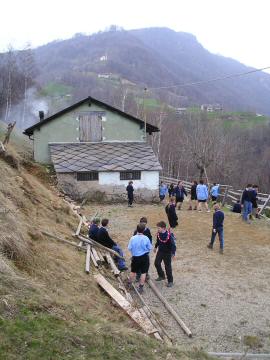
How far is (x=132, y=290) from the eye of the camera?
35.7ft

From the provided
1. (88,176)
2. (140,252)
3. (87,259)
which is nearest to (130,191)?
(88,176)

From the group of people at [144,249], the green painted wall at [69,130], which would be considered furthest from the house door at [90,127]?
the group of people at [144,249]

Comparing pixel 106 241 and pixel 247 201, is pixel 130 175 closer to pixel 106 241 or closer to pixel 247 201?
pixel 247 201

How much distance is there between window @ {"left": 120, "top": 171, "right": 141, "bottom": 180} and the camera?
2386 cm

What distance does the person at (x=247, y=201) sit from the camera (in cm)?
1783

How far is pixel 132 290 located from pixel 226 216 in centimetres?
1032

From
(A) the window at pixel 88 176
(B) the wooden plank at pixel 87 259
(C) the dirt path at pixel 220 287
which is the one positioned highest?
(A) the window at pixel 88 176

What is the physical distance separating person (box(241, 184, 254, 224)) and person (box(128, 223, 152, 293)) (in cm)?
806

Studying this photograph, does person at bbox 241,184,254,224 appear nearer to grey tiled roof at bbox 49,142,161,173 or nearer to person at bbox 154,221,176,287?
grey tiled roof at bbox 49,142,161,173

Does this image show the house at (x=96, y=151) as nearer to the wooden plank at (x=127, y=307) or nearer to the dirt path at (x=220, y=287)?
the dirt path at (x=220, y=287)

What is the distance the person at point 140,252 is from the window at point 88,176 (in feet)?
42.0

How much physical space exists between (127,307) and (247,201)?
35.2 ft

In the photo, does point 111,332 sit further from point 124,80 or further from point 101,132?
point 124,80

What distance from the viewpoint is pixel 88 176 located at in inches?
928
